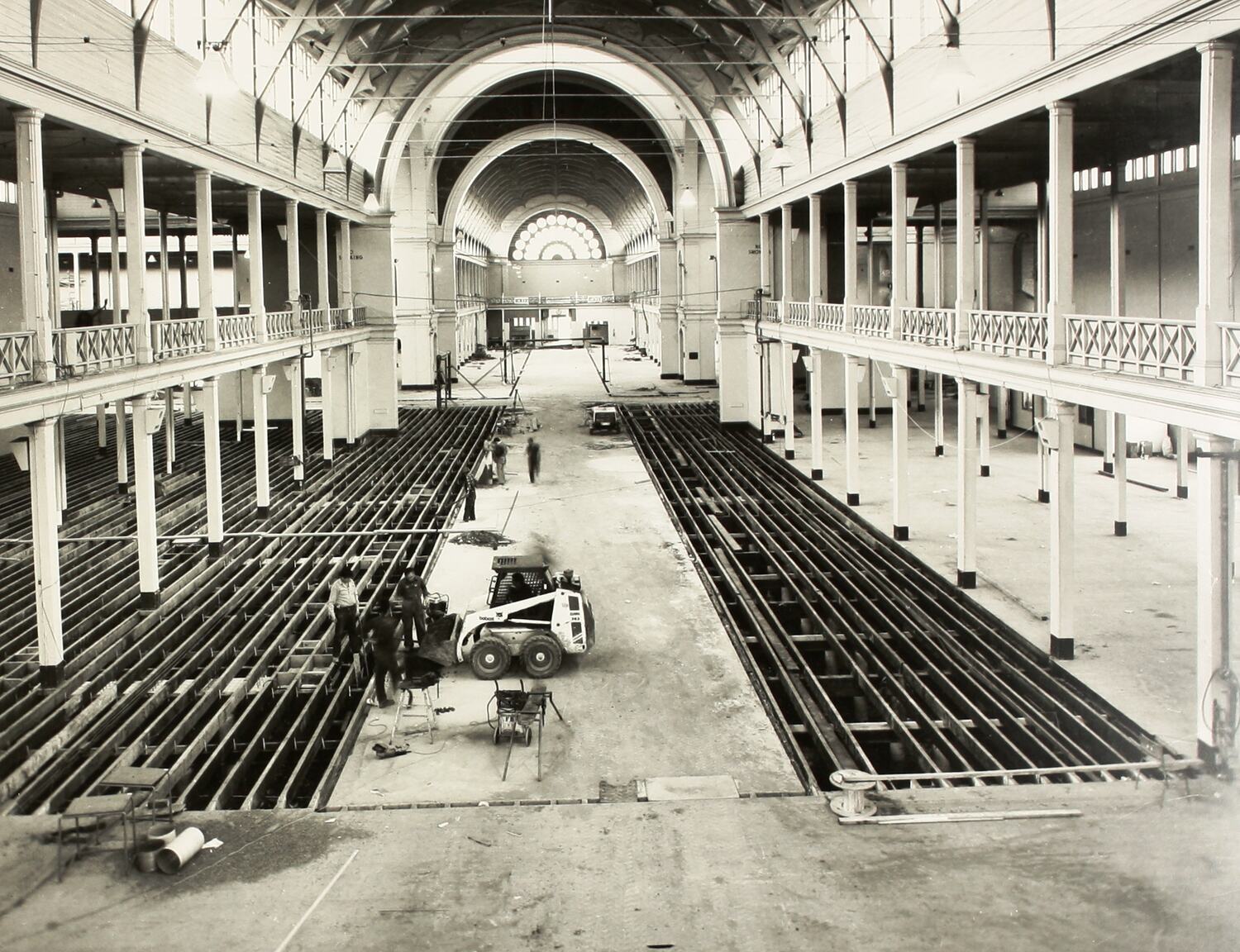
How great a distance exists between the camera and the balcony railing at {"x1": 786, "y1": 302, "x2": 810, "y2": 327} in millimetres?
31281

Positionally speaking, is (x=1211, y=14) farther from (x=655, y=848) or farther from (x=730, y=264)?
(x=730, y=264)

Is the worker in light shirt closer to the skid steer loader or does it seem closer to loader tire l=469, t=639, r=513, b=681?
the skid steer loader

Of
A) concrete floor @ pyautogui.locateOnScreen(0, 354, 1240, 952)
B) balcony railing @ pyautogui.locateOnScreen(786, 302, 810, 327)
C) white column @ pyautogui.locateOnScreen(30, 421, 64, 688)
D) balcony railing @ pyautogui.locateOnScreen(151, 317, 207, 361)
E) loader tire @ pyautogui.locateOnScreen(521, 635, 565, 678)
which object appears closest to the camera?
concrete floor @ pyautogui.locateOnScreen(0, 354, 1240, 952)

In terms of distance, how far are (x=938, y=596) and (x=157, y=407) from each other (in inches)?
487

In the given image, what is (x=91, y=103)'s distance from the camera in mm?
16938

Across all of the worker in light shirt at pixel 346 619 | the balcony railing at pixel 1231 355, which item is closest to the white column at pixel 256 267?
the worker in light shirt at pixel 346 619

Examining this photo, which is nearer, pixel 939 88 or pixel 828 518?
pixel 939 88

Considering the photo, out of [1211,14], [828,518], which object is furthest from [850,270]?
[1211,14]

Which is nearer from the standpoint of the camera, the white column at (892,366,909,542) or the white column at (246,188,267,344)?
the white column at (892,366,909,542)

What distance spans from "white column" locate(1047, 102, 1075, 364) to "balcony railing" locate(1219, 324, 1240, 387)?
3776 millimetres

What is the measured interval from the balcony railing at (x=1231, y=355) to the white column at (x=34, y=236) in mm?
13432

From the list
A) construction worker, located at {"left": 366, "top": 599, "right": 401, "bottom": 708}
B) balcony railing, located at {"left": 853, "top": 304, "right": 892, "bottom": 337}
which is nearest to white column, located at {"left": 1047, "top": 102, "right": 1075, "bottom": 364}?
balcony railing, located at {"left": 853, "top": 304, "right": 892, "bottom": 337}

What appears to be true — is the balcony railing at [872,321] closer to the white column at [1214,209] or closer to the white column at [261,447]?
the white column at [1214,209]

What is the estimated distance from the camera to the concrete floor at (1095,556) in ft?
48.9
